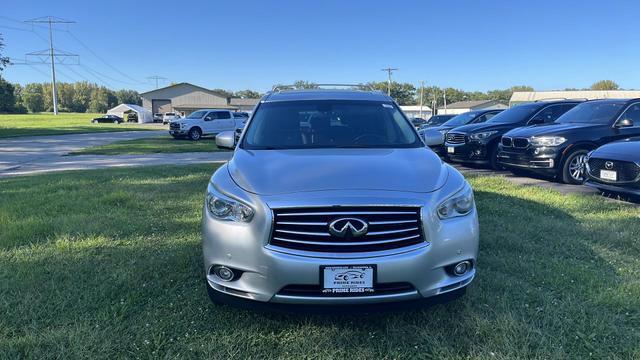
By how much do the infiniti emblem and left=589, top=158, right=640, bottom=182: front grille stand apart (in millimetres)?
5395

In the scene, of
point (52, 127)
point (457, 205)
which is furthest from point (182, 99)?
point (457, 205)

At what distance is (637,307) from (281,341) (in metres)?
2.59

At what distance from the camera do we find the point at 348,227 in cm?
271

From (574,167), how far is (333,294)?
7597 mm

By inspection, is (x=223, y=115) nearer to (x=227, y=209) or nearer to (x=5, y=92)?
(x=227, y=209)

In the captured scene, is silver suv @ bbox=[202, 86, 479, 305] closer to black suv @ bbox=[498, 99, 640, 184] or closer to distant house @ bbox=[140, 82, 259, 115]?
black suv @ bbox=[498, 99, 640, 184]

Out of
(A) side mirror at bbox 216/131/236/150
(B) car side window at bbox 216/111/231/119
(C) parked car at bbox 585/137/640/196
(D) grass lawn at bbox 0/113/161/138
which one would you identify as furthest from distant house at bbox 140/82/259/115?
(A) side mirror at bbox 216/131/236/150

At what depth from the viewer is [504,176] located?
32.3 ft

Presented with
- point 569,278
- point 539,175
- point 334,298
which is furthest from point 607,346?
point 539,175

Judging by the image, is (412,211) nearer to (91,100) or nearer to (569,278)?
(569,278)

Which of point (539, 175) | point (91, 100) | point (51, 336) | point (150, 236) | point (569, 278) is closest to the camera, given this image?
point (51, 336)

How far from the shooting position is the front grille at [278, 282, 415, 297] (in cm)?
269

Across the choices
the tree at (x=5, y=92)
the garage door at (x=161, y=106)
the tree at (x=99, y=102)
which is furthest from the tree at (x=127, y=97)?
the tree at (x=5, y=92)

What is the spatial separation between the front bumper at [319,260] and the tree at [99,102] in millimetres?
150797
